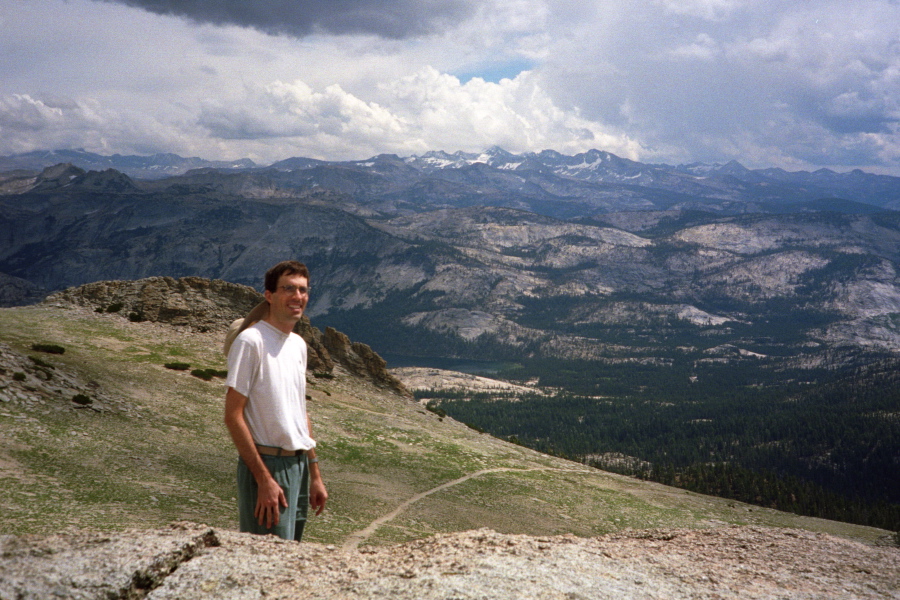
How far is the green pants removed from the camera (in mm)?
10573

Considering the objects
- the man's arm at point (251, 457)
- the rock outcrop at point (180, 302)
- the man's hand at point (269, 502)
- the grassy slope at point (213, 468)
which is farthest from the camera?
the rock outcrop at point (180, 302)

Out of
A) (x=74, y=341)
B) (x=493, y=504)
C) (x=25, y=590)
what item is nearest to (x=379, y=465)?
(x=493, y=504)

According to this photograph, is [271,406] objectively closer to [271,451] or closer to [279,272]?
[271,451]

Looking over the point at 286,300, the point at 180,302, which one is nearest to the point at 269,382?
the point at 286,300

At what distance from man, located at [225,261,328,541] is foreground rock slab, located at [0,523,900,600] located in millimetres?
1009

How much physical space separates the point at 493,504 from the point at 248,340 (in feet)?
112

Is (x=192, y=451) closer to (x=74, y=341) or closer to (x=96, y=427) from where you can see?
(x=96, y=427)

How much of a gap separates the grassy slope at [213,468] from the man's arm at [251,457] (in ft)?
41.0

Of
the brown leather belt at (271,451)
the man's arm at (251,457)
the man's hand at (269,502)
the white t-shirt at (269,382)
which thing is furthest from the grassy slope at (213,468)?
the white t-shirt at (269,382)

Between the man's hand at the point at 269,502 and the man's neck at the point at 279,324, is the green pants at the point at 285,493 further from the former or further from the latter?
the man's neck at the point at 279,324

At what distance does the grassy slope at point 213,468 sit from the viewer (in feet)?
78.4

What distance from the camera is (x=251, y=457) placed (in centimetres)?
998

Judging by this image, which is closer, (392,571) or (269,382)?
(269,382)

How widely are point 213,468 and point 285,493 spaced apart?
23.5 meters
